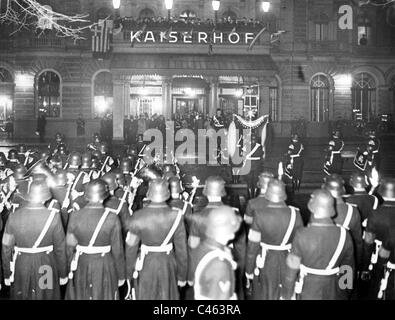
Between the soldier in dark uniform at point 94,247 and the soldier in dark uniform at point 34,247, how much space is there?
200mm

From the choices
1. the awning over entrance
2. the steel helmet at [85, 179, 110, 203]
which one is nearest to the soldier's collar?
the steel helmet at [85, 179, 110, 203]

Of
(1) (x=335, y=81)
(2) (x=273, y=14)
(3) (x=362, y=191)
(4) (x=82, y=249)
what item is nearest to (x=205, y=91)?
(2) (x=273, y=14)

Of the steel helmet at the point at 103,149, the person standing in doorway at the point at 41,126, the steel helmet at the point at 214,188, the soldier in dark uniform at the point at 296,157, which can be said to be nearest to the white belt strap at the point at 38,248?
the steel helmet at the point at 214,188

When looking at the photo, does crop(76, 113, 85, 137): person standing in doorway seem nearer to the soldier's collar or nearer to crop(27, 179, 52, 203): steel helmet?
crop(27, 179, 52, 203): steel helmet

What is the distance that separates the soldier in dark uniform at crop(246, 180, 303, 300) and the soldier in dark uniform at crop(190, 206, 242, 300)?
170 centimetres

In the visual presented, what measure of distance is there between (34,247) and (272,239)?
2.91 metres

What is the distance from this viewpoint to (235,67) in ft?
77.7

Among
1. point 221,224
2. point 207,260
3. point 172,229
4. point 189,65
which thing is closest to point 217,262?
point 207,260

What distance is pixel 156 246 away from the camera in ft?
16.5

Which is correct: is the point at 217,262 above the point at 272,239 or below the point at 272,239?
above

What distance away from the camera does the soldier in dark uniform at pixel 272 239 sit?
17.1 ft

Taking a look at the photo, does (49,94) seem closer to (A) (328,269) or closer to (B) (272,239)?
(B) (272,239)

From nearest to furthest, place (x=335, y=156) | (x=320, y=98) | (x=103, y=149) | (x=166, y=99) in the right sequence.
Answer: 1. (x=103, y=149)
2. (x=335, y=156)
3. (x=166, y=99)
4. (x=320, y=98)
